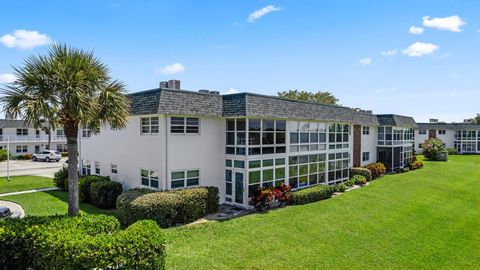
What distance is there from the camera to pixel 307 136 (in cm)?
2359

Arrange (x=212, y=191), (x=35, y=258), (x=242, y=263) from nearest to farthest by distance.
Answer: (x=35, y=258) → (x=242, y=263) → (x=212, y=191)

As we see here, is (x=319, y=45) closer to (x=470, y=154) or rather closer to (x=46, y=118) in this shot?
(x=46, y=118)

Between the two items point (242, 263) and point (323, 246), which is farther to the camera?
point (323, 246)

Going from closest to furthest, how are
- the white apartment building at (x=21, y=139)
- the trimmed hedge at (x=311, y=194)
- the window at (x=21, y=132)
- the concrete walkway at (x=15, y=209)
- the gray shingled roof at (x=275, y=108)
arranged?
the concrete walkway at (x=15, y=209)
the gray shingled roof at (x=275, y=108)
the trimmed hedge at (x=311, y=194)
the white apartment building at (x=21, y=139)
the window at (x=21, y=132)

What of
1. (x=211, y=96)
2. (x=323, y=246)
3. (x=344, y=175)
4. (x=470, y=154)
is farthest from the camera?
(x=470, y=154)

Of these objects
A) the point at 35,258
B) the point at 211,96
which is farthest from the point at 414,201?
the point at 35,258

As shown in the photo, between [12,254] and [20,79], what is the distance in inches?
241

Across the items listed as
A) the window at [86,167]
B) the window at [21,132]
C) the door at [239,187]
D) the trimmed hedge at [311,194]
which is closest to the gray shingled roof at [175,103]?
the door at [239,187]

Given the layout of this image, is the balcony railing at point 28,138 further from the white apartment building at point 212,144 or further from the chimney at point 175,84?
the chimney at point 175,84

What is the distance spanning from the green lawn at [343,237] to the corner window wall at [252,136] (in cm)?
397

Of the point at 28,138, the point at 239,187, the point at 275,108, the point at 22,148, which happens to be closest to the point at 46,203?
the point at 239,187

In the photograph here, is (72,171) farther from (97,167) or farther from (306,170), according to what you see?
(306,170)

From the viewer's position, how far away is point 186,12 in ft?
54.1

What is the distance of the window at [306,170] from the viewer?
878 inches
